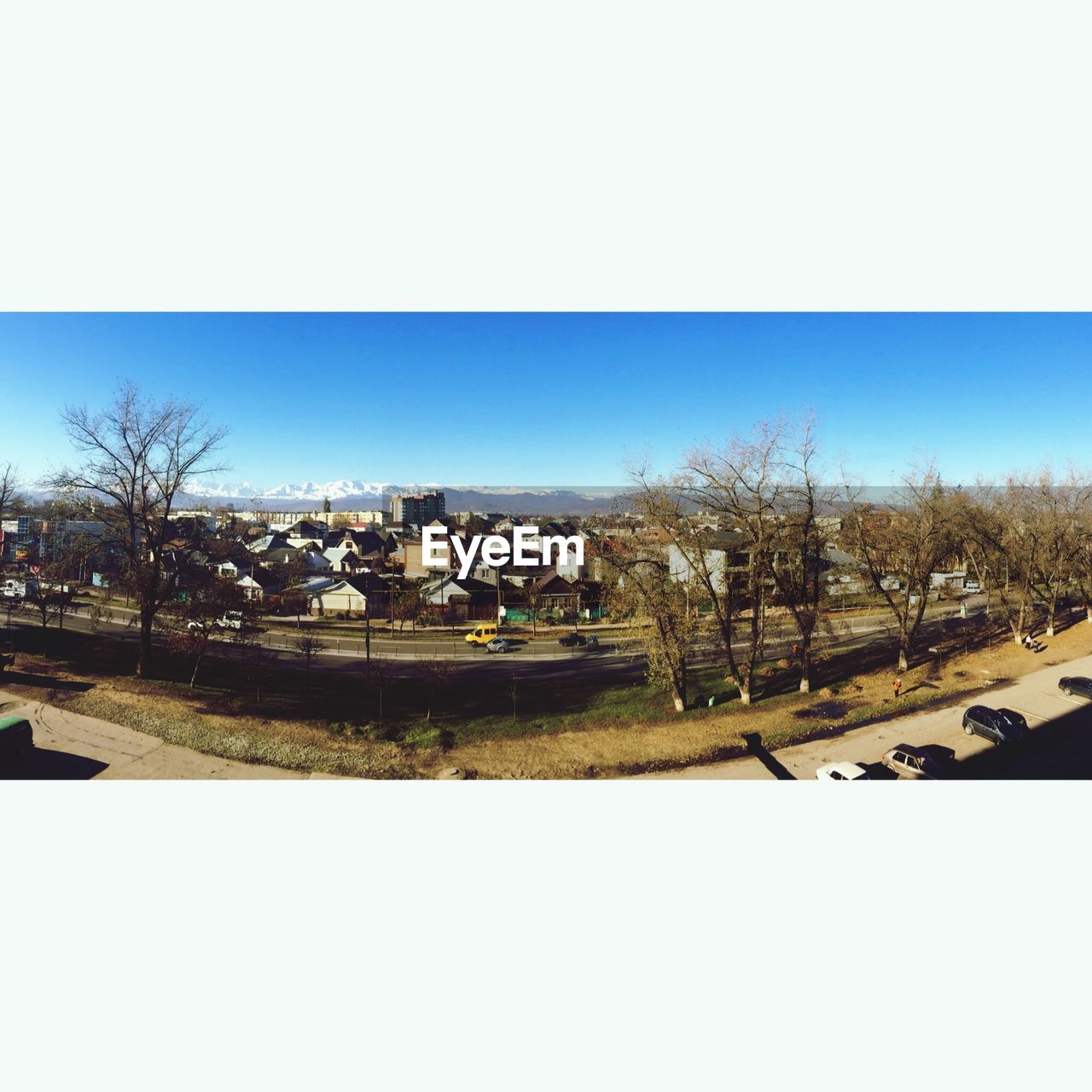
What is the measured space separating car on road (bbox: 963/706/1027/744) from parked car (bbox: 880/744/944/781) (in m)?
0.81

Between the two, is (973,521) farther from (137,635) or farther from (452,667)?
(137,635)

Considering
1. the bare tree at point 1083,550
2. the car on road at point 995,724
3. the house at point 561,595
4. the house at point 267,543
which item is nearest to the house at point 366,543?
the house at point 267,543

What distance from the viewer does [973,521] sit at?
573 cm

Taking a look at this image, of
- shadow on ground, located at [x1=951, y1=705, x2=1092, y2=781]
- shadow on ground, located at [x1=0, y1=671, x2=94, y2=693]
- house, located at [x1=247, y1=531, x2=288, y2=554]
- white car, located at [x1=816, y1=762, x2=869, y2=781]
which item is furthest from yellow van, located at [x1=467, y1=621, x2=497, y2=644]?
shadow on ground, located at [x1=951, y1=705, x2=1092, y2=781]

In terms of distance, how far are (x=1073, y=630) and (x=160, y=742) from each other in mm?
11480

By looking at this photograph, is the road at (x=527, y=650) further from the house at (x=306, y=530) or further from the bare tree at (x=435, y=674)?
the house at (x=306, y=530)

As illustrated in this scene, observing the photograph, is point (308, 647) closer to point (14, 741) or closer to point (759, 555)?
point (14, 741)

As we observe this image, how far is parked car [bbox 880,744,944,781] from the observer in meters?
4.00

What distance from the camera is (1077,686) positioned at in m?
4.84

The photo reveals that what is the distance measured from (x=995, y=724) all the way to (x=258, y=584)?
331 inches

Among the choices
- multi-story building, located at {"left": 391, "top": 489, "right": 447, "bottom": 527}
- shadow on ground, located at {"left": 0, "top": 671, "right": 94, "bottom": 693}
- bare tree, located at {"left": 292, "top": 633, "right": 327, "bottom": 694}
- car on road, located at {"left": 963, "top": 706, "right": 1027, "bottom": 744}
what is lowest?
car on road, located at {"left": 963, "top": 706, "right": 1027, "bottom": 744}

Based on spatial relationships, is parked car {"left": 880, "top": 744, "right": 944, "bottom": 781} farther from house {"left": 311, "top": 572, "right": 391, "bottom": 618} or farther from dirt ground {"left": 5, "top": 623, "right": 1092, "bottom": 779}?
house {"left": 311, "top": 572, "right": 391, "bottom": 618}

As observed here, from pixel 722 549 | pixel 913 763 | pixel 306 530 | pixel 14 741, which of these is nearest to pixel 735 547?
pixel 722 549

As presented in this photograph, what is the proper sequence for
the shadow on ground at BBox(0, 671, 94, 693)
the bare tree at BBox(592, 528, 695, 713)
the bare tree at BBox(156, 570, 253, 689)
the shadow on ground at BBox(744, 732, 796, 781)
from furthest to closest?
the bare tree at BBox(592, 528, 695, 713) → the bare tree at BBox(156, 570, 253, 689) → the shadow on ground at BBox(0, 671, 94, 693) → the shadow on ground at BBox(744, 732, 796, 781)
